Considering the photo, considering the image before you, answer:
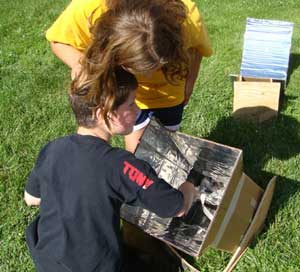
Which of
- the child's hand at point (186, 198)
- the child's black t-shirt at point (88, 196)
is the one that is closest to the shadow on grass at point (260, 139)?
the child's hand at point (186, 198)

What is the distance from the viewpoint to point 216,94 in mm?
4137

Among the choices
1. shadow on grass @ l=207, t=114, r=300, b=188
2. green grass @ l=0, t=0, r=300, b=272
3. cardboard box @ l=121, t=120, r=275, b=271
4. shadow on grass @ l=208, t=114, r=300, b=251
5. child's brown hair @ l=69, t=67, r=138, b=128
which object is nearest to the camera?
child's brown hair @ l=69, t=67, r=138, b=128

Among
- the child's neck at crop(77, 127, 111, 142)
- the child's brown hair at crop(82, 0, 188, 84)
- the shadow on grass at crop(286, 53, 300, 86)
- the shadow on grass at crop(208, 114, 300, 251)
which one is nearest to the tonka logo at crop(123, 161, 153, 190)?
the child's neck at crop(77, 127, 111, 142)

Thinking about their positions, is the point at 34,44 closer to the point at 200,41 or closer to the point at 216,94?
the point at 216,94

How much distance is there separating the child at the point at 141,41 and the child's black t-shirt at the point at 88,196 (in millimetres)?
313

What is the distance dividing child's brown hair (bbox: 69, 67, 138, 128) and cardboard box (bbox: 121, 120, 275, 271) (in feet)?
2.27

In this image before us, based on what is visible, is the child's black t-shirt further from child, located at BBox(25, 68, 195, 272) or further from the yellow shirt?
the yellow shirt

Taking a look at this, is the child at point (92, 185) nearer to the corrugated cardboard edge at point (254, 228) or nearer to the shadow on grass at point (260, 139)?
the corrugated cardboard edge at point (254, 228)

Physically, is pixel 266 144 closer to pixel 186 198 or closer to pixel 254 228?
pixel 254 228

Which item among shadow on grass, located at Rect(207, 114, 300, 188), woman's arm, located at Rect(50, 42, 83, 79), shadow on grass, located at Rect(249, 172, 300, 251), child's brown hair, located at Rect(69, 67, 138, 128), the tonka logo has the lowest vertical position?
shadow on grass, located at Rect(207, 114, 300, 188)

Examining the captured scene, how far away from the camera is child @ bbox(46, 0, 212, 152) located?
1911 mm

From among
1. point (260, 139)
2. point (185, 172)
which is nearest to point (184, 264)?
point (185, 172)

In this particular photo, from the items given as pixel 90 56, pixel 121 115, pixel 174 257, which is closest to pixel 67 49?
pixel 90 56

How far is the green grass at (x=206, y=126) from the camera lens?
2652 millimetres
